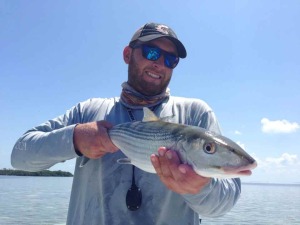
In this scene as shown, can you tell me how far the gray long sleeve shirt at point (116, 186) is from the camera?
3330 mm

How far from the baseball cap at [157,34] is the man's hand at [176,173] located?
1716mm

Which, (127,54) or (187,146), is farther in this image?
(127,54)

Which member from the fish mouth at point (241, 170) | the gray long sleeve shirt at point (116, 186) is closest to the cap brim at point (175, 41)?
the gray long sleeve shirt at point (116, 186)

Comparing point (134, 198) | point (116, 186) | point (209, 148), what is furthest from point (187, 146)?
point (116, 186)

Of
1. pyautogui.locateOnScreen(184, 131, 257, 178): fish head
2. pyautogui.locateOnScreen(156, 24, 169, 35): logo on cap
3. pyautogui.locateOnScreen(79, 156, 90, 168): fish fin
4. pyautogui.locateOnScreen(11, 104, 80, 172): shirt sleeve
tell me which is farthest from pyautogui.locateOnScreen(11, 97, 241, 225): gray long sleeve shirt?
pyautogui.locateOnScreen(156, 24, 169, 35): logo on cap

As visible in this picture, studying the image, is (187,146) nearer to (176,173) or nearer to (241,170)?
(176,173)

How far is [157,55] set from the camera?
4.06 metres

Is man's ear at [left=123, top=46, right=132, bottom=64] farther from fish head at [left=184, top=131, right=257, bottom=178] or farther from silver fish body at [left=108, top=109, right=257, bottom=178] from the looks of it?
fish head at [left=184, top=131, right=257, bottom=178]

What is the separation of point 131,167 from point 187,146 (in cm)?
102

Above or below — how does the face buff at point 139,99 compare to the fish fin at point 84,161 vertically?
above

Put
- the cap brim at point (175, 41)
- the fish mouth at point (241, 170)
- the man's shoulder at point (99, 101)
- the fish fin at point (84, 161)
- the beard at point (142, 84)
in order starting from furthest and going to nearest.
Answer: the man's shoulder at point (99, 101), the beard at point (142, 84), the cap brim at point (175, 41), the fish fin at point (84, 161), the fish mouth at point (241, 170)

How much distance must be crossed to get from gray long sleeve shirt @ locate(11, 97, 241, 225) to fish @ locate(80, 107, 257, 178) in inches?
12.2

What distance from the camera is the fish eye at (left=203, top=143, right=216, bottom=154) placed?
2589 mm

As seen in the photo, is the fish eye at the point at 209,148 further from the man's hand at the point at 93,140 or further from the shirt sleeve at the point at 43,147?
the shirt sleeve at the point at 43,147
